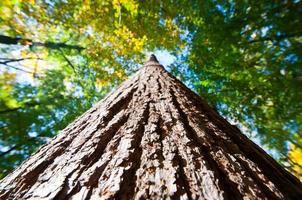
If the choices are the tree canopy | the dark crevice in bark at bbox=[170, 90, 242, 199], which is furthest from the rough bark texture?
the tree canopy

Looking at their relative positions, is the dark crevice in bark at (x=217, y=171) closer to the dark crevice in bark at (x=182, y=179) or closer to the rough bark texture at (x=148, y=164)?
the rough bark texture at (x=148, y=164)

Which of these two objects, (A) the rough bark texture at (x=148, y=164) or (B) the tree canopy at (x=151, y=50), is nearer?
(A) the rough bark texture at (x=148, y=164)

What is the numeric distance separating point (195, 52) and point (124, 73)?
3.25 meters

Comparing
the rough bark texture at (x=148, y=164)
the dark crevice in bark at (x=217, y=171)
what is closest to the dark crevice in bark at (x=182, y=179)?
the rough bark texture at (x=148, y=164)

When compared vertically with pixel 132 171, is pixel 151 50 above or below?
above

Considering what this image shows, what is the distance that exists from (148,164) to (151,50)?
11707mm

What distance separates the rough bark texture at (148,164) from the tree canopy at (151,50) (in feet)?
21.2

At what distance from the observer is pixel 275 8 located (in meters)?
7.04

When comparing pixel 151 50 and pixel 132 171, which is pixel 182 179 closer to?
pixel 132 171

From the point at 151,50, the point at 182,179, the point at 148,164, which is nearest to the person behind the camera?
the point at 182,179

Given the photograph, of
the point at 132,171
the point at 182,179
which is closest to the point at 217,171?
the point at 182,179

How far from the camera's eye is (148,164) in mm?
1280

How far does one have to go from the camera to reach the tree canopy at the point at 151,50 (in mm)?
8055

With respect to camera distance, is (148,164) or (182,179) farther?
(148,164)
